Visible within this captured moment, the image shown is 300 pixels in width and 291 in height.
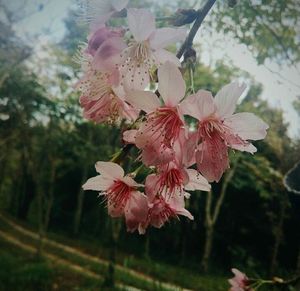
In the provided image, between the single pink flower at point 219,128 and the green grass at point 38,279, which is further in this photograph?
the green grass at point 38,279

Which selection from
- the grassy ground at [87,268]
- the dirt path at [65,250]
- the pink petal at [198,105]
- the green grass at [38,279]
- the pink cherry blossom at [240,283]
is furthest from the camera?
the dirt path at [65,250]

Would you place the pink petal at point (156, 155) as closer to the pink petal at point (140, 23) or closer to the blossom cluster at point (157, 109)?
the blossom cluster at point (157, 109)

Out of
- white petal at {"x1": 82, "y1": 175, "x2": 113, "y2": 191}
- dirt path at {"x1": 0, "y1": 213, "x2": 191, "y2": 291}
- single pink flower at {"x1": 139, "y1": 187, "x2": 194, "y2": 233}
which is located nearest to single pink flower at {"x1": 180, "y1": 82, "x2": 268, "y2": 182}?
single pink flower at {"x1": 139, "y1": 187, "x2": 194, "y2": 233}

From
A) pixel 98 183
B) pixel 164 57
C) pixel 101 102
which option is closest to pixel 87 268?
pixel 98 183

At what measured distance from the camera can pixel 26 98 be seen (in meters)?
11.4

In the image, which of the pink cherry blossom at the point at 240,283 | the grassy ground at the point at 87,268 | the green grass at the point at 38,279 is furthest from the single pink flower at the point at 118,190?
the green grass at the point at 38,279

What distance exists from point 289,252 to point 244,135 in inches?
622

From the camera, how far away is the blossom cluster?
23.7 inches

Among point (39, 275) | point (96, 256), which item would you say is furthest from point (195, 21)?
point (96, 256)

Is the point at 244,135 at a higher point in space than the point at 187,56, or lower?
lower

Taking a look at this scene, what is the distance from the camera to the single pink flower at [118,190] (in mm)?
703

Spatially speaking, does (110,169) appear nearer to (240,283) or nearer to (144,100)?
(144,100)

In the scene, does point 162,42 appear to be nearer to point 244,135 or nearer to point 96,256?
point 244,135

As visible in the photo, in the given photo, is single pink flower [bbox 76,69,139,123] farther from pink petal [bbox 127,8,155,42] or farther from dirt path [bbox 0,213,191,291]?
dirt path [bbox 0,213,191,291]
